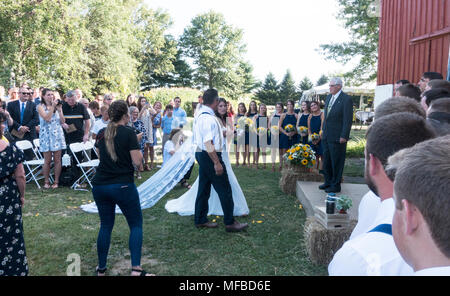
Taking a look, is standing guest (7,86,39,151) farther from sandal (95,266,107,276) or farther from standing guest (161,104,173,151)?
sandal (95,266,107,276)

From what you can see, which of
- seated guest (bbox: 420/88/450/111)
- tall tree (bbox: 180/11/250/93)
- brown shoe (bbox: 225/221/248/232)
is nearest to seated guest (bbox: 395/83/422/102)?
seated guest (bbox: 420/88/450/111)

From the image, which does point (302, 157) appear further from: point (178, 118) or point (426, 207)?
point (426, 207)

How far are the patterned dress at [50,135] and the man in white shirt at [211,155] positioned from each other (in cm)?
414

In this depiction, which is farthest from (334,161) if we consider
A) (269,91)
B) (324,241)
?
(269,91)

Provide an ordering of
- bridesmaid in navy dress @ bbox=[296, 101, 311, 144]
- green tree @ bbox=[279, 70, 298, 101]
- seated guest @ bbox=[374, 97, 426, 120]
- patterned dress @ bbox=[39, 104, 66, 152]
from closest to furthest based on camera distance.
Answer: seated guest @ bbox=[374, 97, 426, 120] < patterned dress @ bbox=[39, 104, 66, 152] < bridesmaid in navy dress @ bbox=[296, 101, 311, 144] < green tree @ bbox=[279, 70, 298, 101]

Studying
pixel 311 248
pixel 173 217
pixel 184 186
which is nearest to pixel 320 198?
pixel 311 248

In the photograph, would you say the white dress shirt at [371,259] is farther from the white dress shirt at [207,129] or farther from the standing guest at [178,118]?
the standing guest at [178,118]

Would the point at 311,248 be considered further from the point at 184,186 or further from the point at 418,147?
the point at 184,186

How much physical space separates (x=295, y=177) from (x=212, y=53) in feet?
192

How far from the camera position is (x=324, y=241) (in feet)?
13.1

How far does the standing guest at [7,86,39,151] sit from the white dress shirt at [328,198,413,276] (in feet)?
28.5

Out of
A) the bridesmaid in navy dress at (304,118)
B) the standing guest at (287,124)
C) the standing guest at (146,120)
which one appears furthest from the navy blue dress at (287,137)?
the standing guest at (146,120)

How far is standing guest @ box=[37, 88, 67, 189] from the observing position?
7379 mm

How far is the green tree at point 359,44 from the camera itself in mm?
22200
